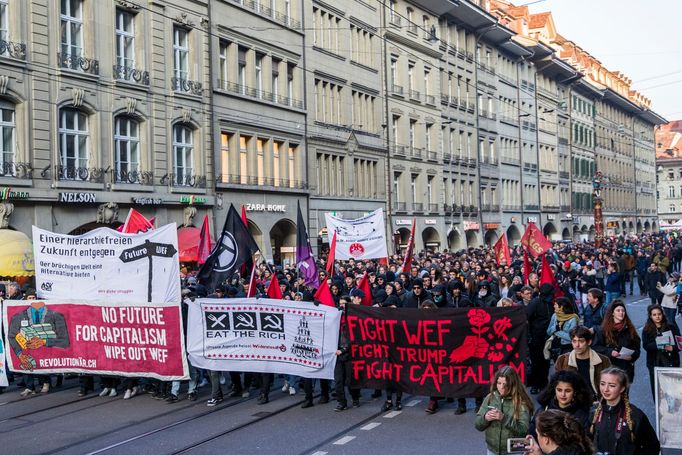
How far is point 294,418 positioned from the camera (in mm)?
11398

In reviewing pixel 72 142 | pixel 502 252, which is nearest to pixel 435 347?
pixel 502 252

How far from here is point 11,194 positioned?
75.2ft

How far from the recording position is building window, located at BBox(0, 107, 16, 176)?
23203 mm

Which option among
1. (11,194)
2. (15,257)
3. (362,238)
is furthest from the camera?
(11,194)

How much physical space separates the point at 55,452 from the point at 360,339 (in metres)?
4.21

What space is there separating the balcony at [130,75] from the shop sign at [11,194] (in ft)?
17.4

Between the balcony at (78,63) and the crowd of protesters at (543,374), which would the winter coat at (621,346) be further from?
the balcony at (78,63)

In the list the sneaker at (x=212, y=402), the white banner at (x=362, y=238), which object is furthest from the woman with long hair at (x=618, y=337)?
the white banner at (x=362, y=238)

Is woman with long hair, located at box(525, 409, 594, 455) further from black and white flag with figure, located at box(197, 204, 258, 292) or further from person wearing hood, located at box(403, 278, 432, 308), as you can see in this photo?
black and white flag with figure, located at box(197, 204, 258, 292)

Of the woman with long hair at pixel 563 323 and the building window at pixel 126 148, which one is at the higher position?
the building window at pixel 126 148

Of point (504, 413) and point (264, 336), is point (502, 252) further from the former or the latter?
point (504, 413)

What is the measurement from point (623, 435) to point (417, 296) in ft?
26.9

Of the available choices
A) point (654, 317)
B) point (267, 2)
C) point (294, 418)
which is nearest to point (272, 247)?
point (267, 2)

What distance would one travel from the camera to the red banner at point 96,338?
1260cm
